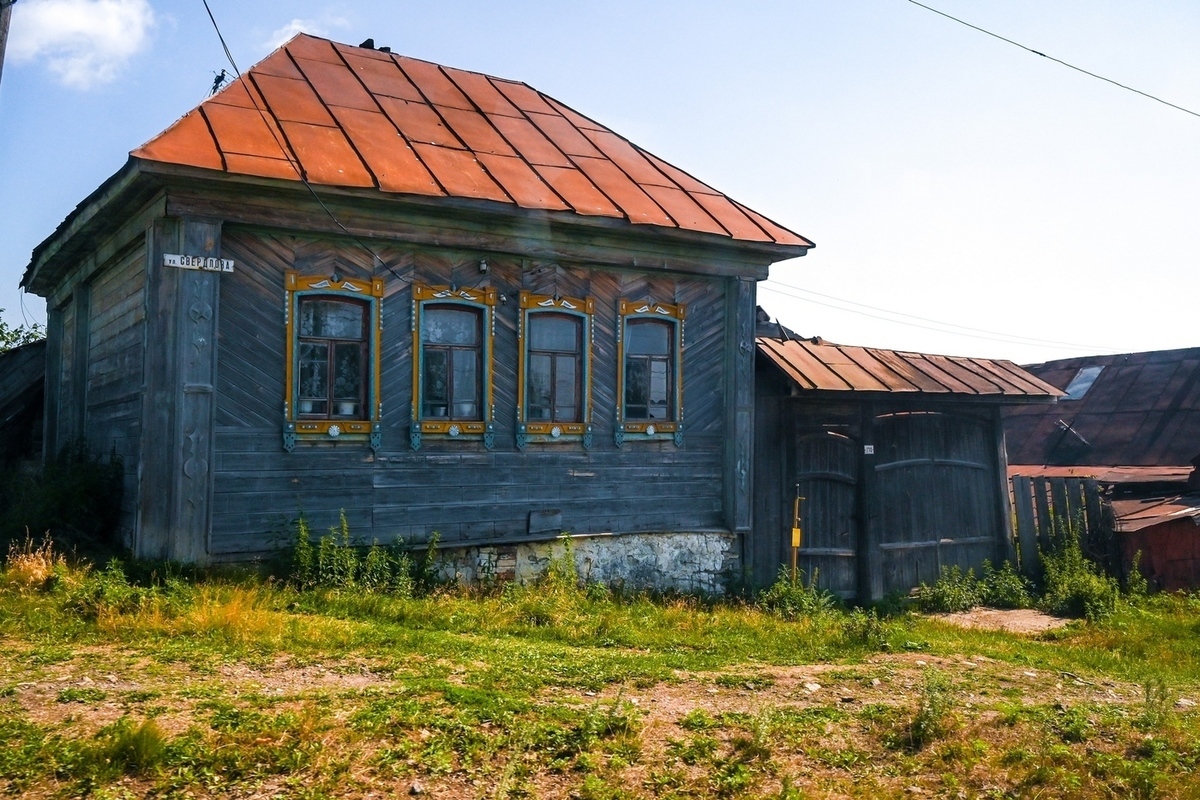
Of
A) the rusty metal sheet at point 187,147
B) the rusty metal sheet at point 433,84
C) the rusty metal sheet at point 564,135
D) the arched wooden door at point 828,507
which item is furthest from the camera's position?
the arched wooden door at point 828,507

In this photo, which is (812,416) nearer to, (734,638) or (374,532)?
(734,638)

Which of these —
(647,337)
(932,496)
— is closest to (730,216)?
(647,337)

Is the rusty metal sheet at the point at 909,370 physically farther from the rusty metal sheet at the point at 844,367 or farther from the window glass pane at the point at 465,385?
the window glass pane at the point at 465,385

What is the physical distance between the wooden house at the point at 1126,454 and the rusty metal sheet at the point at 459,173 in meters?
9.03

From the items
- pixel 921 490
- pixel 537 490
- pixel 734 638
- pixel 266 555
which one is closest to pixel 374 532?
pixel 266 555

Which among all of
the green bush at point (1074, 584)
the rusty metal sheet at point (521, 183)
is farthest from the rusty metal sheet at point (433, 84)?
the green bush at point (1074, 584)

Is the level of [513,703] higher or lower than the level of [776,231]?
lower

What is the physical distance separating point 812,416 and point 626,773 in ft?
28.2

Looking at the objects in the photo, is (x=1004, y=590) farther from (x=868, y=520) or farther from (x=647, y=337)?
(x=647, y=337)

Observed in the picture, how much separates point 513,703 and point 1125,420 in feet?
55.6

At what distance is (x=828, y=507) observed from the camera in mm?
13758

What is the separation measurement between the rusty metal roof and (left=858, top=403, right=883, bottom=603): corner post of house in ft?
1.90

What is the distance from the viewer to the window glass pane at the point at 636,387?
12469mm

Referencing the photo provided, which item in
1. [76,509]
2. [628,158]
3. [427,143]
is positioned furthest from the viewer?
[628,158]
